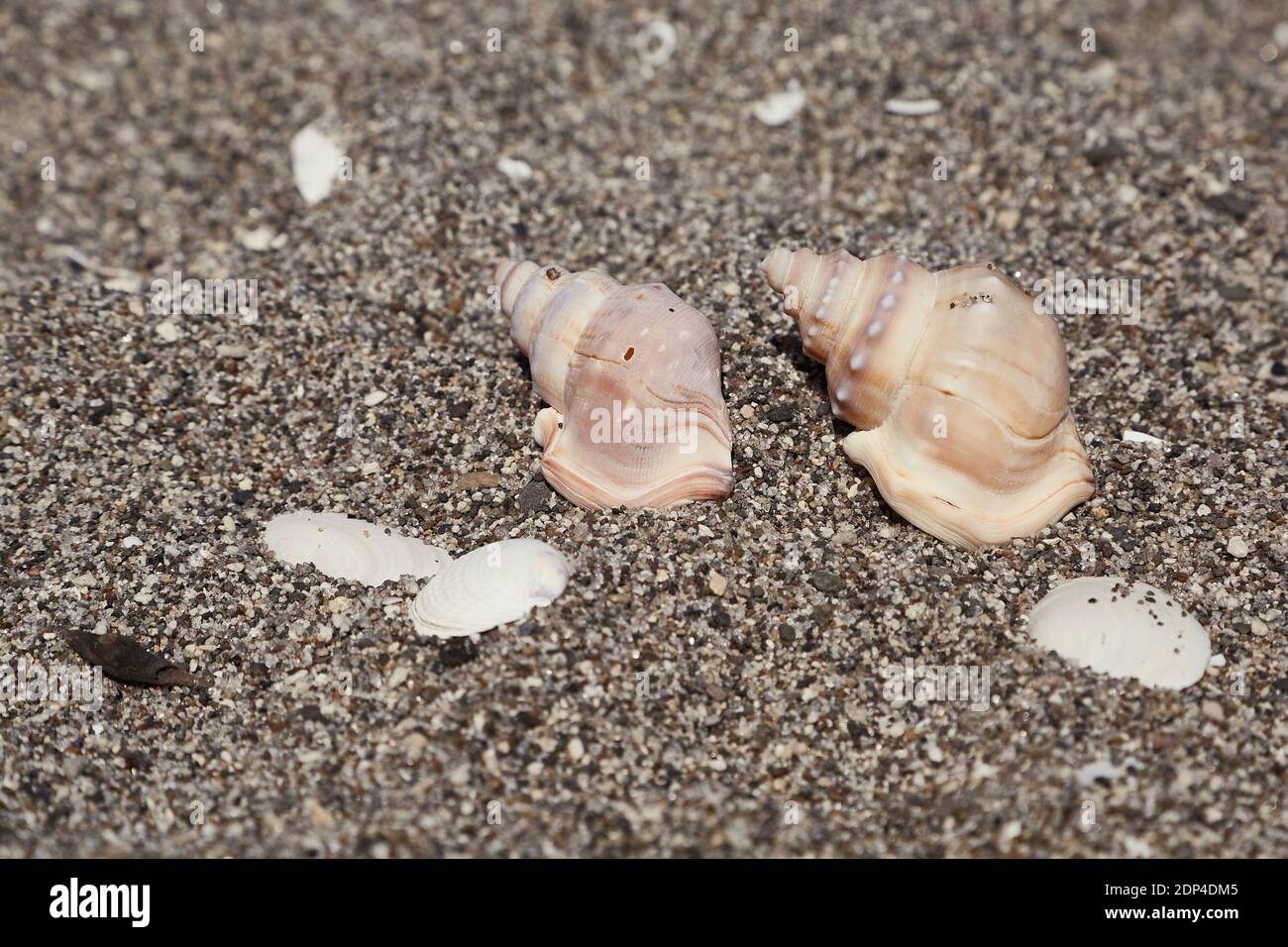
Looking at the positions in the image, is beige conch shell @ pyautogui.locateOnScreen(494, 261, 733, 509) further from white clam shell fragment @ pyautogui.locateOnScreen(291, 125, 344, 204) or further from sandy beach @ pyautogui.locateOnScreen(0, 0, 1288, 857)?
white clam shell fragment @ pyautogui.locateOnScreen(291, 125, 344, 204)

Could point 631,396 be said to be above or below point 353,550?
above

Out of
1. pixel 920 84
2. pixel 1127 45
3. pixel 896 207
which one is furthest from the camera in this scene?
pixel 1127 45

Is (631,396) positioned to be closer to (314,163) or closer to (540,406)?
(540,406)

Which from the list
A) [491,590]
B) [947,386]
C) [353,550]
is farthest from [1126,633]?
[353,550]

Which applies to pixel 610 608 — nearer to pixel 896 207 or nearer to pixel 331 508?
pixel 331 508

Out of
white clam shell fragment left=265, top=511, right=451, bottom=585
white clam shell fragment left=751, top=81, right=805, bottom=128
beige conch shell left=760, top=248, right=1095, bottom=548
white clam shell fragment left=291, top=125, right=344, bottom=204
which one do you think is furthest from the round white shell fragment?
white clam shell fragment left=291, top=125, right=344, bottom=204

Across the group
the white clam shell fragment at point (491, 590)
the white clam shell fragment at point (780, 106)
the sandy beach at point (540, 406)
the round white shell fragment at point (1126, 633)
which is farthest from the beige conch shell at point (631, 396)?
the white clam shell fragment at point (780, 106)
